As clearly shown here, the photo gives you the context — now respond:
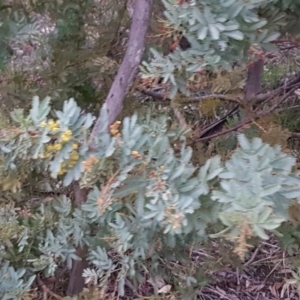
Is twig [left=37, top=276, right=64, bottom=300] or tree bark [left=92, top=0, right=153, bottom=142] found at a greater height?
tree bark [left=92, top=0, right=153, bottom=142]

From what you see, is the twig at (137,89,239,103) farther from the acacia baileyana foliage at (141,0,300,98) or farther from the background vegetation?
the acacia baileyana foliage at (141,0,300,98)

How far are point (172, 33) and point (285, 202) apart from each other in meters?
0.25

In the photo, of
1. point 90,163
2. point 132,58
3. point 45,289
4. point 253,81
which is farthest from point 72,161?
point 253,81

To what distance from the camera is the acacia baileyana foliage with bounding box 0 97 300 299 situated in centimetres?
55

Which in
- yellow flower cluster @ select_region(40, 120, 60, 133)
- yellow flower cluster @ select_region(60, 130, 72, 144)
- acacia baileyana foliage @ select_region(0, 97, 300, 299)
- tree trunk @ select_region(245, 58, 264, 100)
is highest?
yellow flower cluster @ select_region(40, 120, 60, 133)

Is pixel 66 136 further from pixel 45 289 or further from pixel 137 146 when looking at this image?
pixel 45 289

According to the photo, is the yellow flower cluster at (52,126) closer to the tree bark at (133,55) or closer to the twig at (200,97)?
the tree bark at (133,55)

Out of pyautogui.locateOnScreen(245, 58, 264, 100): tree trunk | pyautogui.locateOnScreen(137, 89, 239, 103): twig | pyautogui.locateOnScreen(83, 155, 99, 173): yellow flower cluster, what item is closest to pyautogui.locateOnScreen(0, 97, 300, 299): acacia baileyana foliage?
pyautogui.locateOnScreen(83, 155, 99, 173): yellow flower cluster

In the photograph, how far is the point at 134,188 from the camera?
65cm

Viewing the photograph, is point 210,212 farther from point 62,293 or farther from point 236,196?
point 62,293

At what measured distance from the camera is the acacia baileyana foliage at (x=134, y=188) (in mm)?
549

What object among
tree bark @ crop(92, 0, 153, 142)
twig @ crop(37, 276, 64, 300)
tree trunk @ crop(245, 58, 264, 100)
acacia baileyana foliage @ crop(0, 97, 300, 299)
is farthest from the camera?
tree trunk @ crop(245, 58, 264, 100)

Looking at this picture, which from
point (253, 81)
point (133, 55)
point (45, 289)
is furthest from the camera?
point (253, 81)

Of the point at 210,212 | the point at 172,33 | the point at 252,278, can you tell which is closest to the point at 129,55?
the point at 172,33
